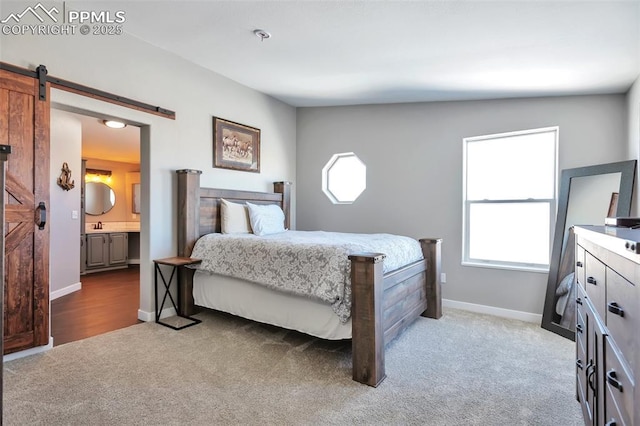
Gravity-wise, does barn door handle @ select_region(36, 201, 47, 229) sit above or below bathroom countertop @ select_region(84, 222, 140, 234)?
above

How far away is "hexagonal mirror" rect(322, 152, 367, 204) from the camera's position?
468 centimetres

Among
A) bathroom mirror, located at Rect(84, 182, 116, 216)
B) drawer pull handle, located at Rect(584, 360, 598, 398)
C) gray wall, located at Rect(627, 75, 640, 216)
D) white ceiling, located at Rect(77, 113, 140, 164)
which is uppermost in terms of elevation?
white ceiling, located at Rect(77, 113, 140, 164)

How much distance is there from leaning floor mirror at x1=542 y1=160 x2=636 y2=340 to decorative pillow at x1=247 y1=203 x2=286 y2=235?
2958 mm

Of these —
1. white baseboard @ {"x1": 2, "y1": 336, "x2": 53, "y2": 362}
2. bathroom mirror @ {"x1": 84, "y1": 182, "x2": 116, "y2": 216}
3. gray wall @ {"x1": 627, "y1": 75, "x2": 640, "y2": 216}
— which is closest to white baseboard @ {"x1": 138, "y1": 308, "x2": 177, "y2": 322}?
white baseboard @ {"x1": 2, "y1": 336, "x2": 53, "y2": 362}

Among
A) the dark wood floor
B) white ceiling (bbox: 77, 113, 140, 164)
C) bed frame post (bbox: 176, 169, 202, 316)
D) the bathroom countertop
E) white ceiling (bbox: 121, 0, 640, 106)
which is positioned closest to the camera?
white ceiling (bbox: 121, 0, 640, 106)

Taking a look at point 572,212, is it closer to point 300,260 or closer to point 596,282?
point 596,282

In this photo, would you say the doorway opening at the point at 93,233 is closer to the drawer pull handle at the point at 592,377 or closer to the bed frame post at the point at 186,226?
the bed frame post at the point at 186,226

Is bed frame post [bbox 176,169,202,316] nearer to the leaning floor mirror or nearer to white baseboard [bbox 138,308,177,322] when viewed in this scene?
white baseboard [bbox 138,308,177,322]

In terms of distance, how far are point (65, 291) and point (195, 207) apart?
256 centimetres

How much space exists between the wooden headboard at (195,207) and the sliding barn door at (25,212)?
1.13 m

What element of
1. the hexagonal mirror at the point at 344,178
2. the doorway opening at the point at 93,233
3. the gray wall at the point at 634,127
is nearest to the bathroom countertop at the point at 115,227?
the doorway opening at the point at 93,233

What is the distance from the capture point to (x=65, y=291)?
14.8 ft

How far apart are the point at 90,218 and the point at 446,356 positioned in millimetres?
7323

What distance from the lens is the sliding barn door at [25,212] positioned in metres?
2.42
